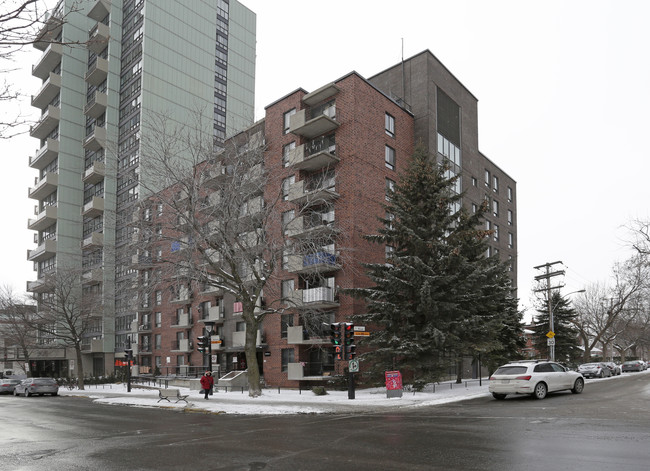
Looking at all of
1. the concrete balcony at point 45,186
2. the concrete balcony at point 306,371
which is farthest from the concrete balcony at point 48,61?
the concrete balcony at point 306,371

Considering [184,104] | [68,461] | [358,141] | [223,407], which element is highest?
[184,104]

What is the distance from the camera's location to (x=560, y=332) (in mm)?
45594

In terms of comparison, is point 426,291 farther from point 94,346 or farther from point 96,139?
point 96,139

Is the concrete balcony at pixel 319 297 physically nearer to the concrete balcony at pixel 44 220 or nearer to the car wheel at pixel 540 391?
the car wheel at pixel 540 391

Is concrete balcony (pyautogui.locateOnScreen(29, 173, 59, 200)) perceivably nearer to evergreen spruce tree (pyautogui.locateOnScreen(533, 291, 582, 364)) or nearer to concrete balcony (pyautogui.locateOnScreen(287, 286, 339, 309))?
concrete balcony (pyautogui.locateOnScreen(287, 286, 339, 309))

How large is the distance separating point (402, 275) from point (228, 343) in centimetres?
2133

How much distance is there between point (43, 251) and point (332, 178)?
45.1 m

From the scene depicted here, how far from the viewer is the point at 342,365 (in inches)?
1227

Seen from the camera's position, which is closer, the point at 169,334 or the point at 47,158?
the point at 169,334

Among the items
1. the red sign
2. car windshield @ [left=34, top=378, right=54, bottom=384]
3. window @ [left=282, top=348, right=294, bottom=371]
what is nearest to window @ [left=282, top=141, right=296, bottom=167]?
window @ [left=282, top=348, right=294, bottom=371]

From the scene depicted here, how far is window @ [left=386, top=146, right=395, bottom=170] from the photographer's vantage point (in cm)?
3662

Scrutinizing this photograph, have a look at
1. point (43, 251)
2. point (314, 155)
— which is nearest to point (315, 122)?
point (314, 155)

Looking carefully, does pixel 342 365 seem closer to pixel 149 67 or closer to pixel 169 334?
pixel 169 334

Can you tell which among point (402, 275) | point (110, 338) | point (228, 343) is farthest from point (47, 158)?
point (402, 275)
